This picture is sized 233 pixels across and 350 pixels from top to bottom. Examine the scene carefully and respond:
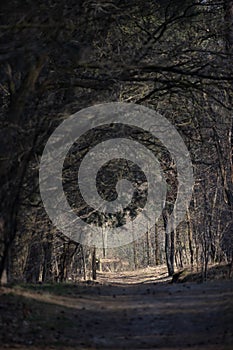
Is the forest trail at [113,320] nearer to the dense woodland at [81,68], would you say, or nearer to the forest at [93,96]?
the forest at [93,96]

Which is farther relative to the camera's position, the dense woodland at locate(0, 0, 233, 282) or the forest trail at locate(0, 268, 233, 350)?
the dense woodland at locate(0, 0, 233, 282)

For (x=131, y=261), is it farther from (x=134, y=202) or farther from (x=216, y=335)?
(x=216, y=335)

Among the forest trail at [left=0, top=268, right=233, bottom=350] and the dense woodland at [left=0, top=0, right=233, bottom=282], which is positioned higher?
the dense woodland at [left=0, top=0, right=233, bottom=282]

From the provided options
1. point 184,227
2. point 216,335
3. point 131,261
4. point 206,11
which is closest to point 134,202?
point 206,11

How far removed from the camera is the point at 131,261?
77938mm

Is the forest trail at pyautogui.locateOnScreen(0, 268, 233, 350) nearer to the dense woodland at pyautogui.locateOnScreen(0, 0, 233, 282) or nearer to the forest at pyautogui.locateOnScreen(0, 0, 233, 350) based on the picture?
the forest at pyautogui.locateOnScreen(0, 0, 233, 350)

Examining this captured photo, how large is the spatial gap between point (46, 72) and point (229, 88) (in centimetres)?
351

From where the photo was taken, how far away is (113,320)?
11617 mm

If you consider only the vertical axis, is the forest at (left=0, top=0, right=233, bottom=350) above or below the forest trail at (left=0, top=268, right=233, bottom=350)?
above

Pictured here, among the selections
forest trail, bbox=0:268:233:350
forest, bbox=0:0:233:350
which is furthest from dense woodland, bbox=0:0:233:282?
forest trail, bbox=0:268:233:350

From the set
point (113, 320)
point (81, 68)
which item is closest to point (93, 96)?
point (81, 68)

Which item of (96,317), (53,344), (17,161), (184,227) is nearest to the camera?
(53,344)

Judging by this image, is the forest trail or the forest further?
the forest

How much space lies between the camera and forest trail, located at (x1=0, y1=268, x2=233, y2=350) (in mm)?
9174
